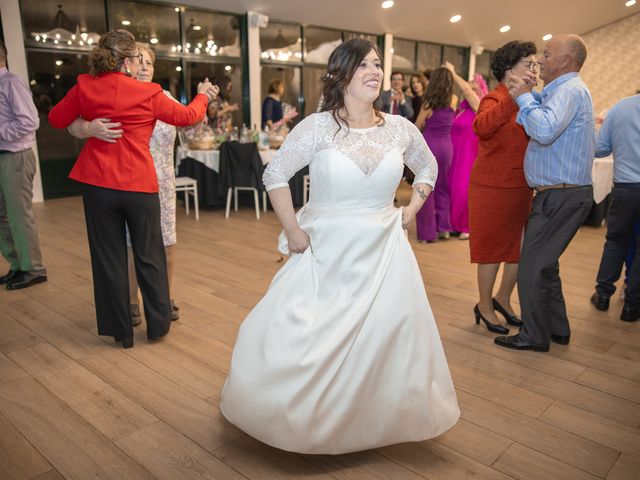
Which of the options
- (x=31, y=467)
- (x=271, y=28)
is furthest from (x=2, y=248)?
(x=271, y=28)

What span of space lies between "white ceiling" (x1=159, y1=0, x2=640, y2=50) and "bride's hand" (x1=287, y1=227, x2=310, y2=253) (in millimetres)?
7566

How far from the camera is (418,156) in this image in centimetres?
225

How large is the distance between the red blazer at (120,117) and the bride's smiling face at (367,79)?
1.09m

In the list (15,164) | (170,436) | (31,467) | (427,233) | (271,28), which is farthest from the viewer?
(271,28)

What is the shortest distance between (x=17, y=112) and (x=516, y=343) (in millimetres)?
3542

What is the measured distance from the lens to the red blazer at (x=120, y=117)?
2.63 m

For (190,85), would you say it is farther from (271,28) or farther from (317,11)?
(317,11)

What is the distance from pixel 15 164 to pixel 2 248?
0.68m

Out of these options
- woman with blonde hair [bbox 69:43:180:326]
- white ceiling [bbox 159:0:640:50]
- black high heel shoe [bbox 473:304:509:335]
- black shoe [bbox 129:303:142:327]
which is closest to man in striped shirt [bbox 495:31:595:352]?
black high heel shoe [bbox 473:304:509:335]

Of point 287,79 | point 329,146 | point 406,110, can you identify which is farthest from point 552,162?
point 287,79

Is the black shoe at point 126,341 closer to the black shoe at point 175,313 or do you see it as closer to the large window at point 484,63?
the black shoe at point 175,313

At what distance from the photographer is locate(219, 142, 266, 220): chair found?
648 cm

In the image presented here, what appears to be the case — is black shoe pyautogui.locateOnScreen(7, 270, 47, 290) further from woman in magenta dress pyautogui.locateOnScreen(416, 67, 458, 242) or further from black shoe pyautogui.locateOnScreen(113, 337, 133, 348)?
woman in magenta dress pyautogui.locateOnScreen(416, 67, 458, 242)

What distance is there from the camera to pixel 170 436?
217 cm
